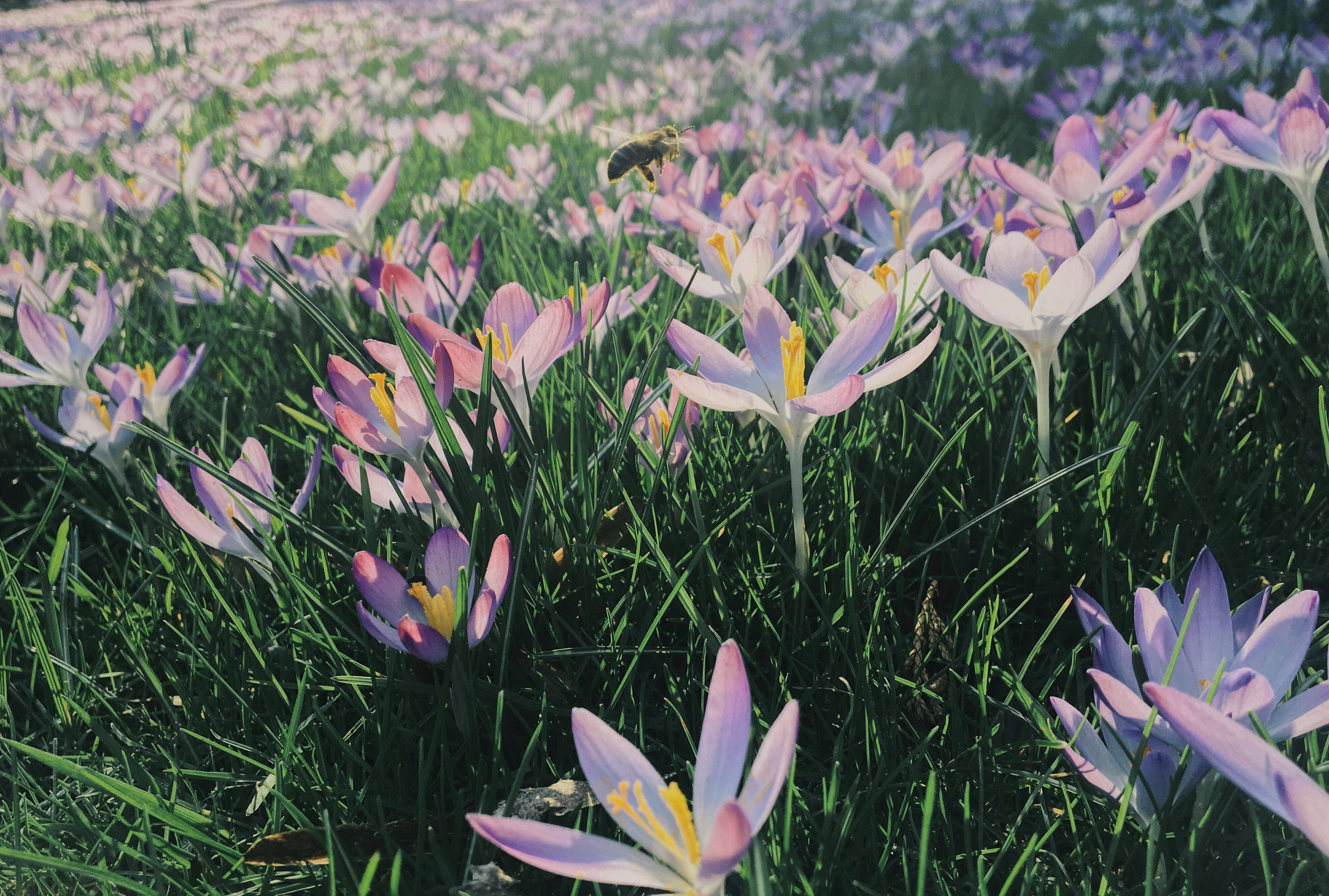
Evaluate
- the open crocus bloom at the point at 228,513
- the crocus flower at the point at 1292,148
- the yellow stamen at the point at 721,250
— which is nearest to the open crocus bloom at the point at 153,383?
the open crocus bloom at the point at 228,513

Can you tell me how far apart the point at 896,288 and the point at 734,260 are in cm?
31

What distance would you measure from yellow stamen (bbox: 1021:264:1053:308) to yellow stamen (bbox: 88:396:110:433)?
4.28ft

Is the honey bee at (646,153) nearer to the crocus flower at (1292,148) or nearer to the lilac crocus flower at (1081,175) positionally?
the lilac crocus flower at (1081,175)

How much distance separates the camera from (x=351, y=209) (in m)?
1.68

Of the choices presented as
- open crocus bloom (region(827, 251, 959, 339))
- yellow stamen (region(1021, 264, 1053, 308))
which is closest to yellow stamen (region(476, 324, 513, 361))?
open crocus bloom (region(827, 251, 959, 339))

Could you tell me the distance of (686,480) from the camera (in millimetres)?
1236

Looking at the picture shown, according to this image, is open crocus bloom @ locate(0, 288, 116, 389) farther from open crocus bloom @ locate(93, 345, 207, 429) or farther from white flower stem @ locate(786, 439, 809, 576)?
white flower stem @ locate(786, 439, 809, 576)

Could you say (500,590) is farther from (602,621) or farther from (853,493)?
(853,493)

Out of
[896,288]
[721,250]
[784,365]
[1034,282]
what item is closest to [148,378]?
[721,250]

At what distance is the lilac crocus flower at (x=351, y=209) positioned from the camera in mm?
1621

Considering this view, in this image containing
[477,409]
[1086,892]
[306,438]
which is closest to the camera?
[1086,892]

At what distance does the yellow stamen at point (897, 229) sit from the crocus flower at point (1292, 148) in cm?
48

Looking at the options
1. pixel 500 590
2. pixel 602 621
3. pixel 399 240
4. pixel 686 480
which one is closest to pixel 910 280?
pixel 686 480

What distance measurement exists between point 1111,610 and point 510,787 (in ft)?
2.44
